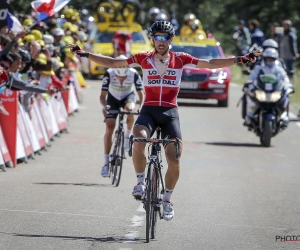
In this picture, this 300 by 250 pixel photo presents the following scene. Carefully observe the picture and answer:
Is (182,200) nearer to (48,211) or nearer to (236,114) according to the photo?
(48,211)

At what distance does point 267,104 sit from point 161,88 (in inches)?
390

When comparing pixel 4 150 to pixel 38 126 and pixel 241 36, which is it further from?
pixel 241 36

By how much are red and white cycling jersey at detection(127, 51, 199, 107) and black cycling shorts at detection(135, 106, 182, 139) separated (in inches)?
3.0

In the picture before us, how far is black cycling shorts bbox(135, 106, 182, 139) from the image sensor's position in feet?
36.4

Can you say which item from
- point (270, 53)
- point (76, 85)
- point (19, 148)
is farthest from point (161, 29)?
point (76, 85)

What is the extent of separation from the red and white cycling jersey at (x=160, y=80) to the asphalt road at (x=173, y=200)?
4.25ft

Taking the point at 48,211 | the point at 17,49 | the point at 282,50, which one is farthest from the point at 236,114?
the point at 48,211

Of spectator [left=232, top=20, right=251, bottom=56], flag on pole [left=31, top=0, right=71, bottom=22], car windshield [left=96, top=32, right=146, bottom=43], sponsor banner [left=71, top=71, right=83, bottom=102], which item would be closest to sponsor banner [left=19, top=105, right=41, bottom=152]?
flag on pole [left=31, top=0, right=71, bottom=22]

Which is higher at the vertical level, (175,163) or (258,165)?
(175,163)

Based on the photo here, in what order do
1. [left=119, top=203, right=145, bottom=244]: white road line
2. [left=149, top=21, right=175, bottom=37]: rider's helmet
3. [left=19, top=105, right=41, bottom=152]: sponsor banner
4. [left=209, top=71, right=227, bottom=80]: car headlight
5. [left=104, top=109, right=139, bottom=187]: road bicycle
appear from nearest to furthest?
[left=119, top=203, right=145, bottom=244]: white road line
[left=149, top=21, right=175, bottom=37]: rider's helmet
[left=104, top=109, right=139, bottom=187]: road bicycle
[left=19, top=105, right=41, bottom=152]: sponsor banner
[left=209, top=71, right=227, bottom=80]: car headlight

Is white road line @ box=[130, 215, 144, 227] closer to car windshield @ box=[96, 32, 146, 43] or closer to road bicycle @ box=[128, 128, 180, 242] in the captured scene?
road bicycle @ box=[128, 128, 180, 242]

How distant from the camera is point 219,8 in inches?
2699

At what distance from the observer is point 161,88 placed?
11312mm

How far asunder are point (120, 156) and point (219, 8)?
5430cm
